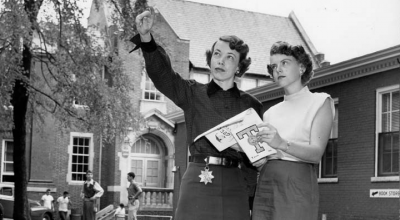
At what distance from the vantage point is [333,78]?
17812 millimetres

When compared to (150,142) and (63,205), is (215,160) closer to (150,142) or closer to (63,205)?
(63,205)

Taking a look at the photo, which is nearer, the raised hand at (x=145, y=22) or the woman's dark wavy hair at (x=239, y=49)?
the raised hand at (x=145, y=22)

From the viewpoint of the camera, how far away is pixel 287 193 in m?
3.71

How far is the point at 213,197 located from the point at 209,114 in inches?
19.0

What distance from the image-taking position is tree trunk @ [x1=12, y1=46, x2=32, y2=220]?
18.1 meters

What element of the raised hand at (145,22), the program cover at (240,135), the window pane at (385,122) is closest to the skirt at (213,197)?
the program cover at (240,135)

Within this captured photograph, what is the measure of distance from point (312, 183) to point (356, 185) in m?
13.4

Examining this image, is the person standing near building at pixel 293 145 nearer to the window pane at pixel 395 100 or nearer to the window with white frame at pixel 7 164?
the window pane at pixel 395 100

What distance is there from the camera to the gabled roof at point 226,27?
3703cm

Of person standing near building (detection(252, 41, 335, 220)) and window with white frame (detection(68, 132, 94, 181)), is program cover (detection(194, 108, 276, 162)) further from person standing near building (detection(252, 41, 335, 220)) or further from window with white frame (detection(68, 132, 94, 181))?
window with white frame (detection(68, 132, 94, 181))

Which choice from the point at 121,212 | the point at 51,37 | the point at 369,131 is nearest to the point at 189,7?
the point at 121,212

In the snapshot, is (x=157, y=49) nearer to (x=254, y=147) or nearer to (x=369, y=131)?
(x=254, y=147)

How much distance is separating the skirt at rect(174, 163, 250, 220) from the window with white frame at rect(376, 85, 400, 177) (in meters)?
12.3

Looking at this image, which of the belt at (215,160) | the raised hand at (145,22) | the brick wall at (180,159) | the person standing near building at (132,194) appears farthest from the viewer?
the brick wall at (180,159)
